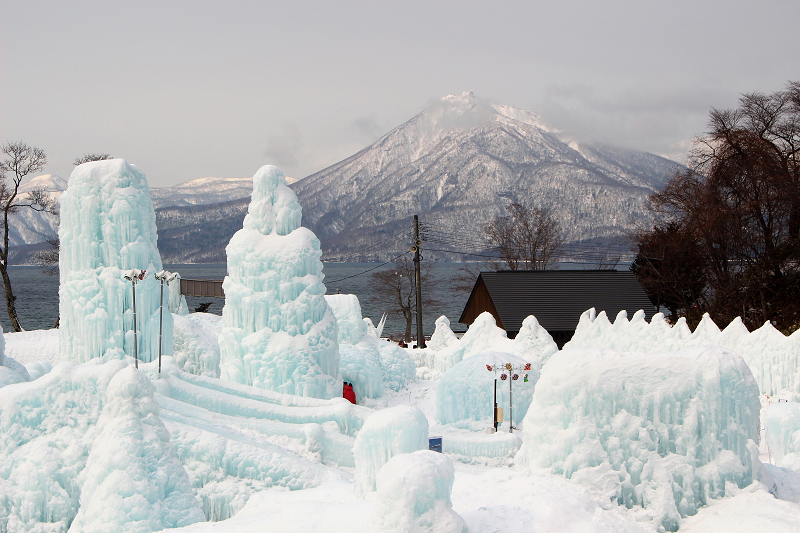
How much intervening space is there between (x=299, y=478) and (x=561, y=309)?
24.9 metres

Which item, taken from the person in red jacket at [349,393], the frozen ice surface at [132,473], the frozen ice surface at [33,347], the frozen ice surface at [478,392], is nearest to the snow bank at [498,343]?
the frozen ice surface at [478,392]

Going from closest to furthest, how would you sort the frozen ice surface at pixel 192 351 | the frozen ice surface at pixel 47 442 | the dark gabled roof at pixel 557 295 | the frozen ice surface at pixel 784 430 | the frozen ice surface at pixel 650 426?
the frozen ice surface at pixel 650 426
the frozen ice surface at pixel 47 442
the frozen ice surface at pixel 784 430
the frozen ice surface at pixel 192 351
the dark gabled roof at pixel 557 295

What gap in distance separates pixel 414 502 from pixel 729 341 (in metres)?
19.6

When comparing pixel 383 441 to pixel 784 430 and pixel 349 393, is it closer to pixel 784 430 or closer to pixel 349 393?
pixel 784 430

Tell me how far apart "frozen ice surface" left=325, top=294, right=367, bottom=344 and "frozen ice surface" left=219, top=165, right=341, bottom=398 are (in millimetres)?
4445

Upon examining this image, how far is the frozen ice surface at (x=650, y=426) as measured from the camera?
954 centimetres

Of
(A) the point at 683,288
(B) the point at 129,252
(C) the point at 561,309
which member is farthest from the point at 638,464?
(A) the point at 683,288

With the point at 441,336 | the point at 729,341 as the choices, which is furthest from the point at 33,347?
the point at 729,341

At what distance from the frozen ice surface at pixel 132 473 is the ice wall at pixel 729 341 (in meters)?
15.7

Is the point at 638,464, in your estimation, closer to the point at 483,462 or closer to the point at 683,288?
the point at 483,462

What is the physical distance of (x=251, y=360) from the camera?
21141 mm

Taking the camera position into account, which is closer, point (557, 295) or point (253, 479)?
point (253, 479)

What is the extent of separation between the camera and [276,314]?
21.2 meters

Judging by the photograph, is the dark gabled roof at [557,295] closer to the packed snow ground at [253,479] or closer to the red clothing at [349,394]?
the red clothing at [349,394]
